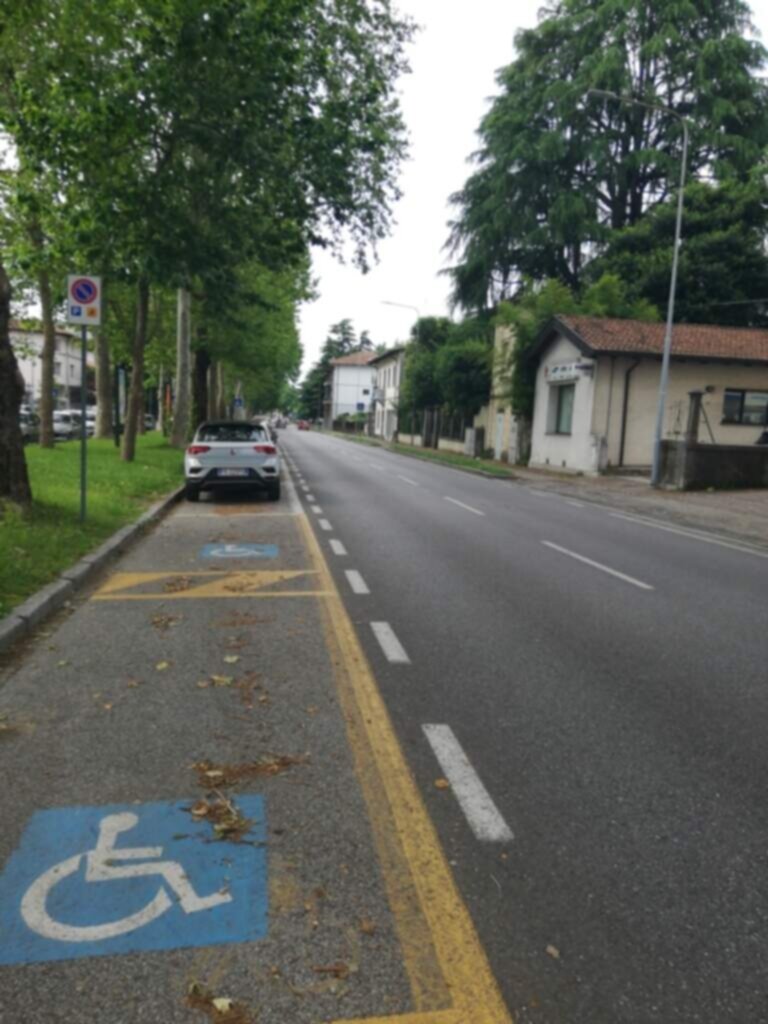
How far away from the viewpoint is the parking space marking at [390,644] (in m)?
5.84

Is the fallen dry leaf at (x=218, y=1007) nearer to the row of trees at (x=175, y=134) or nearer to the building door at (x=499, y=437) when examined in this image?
the row of trees at (x=175, y=134)

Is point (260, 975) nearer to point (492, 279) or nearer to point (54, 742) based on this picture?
point (54, 742)

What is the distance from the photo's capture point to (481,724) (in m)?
4.62

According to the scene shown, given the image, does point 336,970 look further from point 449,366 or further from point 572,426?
point 449,366

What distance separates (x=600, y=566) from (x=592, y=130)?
3728 centimetres

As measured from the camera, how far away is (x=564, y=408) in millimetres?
30594

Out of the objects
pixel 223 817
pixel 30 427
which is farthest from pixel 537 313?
pixel 223 817

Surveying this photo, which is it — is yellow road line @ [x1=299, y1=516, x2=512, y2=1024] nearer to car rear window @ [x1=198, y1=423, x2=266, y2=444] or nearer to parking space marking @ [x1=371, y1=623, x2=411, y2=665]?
parking space marking @ [x1=371, y1=623, x2=411, y2=665]

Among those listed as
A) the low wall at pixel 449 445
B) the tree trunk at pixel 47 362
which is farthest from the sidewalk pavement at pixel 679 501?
the low wall at pixel 449 445

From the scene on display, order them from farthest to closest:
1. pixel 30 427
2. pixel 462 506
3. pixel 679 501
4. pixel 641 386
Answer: pixel 30 427 < pixel 641 386 < pixel 679 501 < pixel 462 506

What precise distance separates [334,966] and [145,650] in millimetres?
3778

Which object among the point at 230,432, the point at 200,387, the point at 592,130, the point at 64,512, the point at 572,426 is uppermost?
the point at 592,130

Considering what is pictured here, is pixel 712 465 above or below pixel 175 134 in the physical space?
below

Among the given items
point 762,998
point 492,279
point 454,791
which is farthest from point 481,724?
point 492,279
